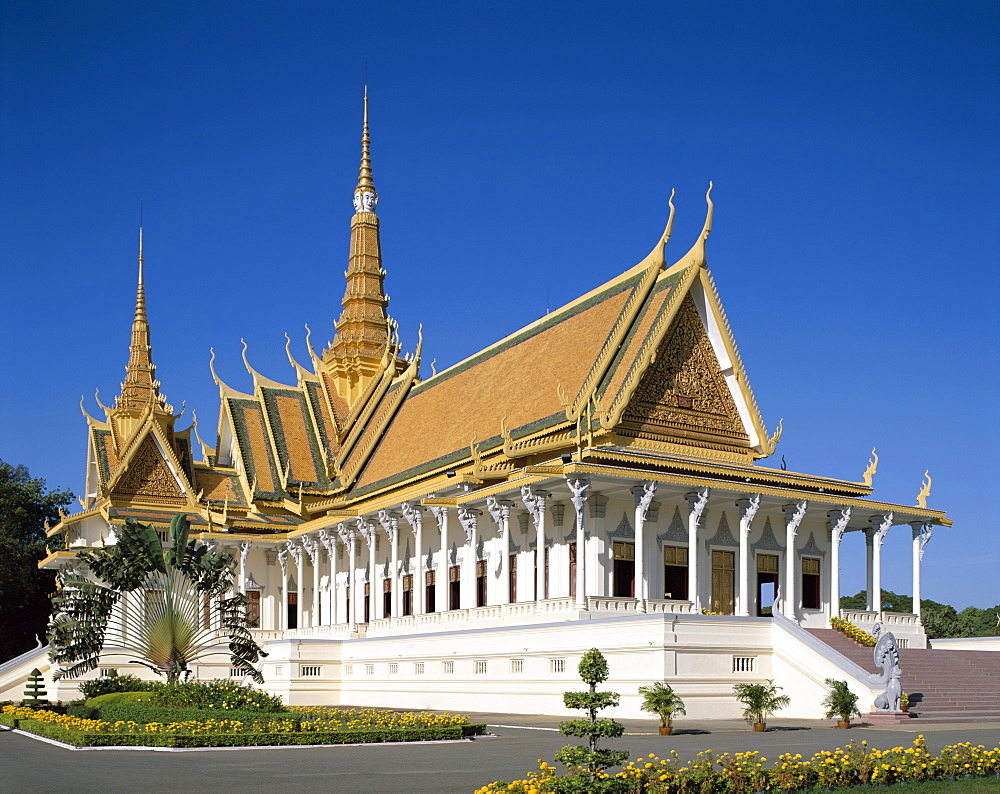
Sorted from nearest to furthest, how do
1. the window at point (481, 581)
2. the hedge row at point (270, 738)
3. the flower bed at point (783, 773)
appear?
the flower bed at point (783, 773) → the hedge row at point (270, 738) → the window at point (481, 581)

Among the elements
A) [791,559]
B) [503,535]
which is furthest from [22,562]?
[791,559]

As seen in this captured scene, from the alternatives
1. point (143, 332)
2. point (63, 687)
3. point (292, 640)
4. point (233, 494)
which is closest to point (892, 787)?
point (292, 640)

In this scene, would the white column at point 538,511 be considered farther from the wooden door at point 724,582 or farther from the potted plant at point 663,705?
the potted plant at point 663,705

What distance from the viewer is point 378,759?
1398 centimetres

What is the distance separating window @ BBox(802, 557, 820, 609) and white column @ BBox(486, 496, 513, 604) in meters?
7.46

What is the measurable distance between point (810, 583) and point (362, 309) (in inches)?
966

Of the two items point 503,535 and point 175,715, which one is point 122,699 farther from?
point 503,535

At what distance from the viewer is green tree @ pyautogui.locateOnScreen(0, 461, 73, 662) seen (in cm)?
4795

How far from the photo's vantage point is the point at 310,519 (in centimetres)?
4059

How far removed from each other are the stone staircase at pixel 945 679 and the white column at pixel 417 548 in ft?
33.7

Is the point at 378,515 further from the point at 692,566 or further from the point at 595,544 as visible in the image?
the point at 692,566

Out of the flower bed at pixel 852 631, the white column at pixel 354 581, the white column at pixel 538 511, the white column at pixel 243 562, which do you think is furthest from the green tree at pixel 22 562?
the flower bed at pixel 852 631

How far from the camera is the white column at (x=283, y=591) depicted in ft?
135

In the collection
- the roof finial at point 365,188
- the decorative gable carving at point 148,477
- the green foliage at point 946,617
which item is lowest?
the green foliage at point 946,617
